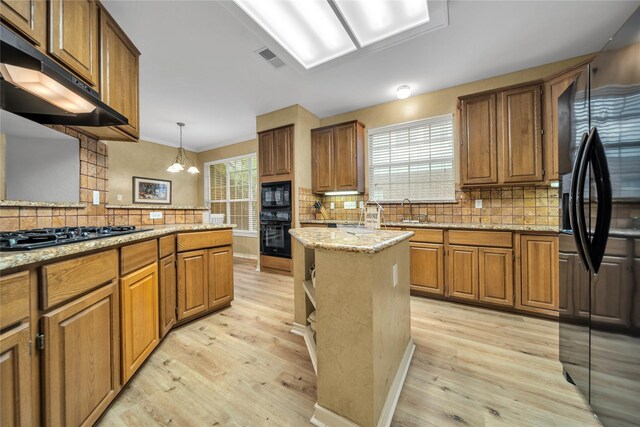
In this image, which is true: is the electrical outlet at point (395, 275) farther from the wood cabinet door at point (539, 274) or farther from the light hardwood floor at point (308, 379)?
the wood cabinet door at point (539, 274)

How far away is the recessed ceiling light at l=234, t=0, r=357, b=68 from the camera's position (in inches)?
77.2

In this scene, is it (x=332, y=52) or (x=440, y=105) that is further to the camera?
(x=440, y=105)

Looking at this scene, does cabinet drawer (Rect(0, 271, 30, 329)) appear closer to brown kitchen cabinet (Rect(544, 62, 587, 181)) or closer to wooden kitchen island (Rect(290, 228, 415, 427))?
wooden kitchen island (Rect(290, 228, 415, 427))

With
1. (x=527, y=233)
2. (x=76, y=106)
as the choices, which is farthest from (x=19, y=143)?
(x=527, y=233)

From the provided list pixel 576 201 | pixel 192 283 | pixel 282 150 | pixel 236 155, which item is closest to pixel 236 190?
pixel 236 155

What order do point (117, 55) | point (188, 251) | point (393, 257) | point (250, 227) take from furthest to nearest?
1. point (250, 227)
2. point (188, 251)
3. point (117, 55)
4. point (393, 257)

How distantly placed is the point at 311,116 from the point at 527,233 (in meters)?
3.48

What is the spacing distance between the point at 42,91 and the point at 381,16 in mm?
2500

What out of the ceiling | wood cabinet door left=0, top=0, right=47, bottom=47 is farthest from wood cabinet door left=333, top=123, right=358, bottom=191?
wood cabinet door left=0, top=0, right=47, bottom=47

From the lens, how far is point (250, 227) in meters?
5.76

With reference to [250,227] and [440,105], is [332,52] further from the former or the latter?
[250,227]

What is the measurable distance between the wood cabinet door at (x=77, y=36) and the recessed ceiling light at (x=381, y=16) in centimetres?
177

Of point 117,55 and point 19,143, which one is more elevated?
point 117,55

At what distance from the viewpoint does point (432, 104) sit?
3418mm
